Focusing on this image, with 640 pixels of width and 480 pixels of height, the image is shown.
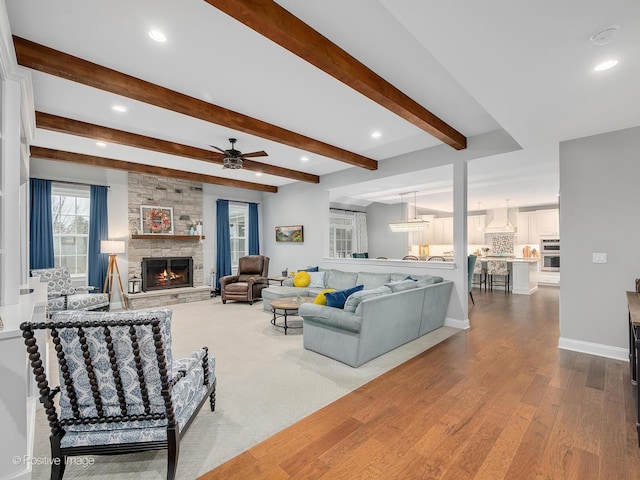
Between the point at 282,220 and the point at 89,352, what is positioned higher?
the point at 282,220

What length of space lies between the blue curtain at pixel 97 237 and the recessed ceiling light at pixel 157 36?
5.04 meters

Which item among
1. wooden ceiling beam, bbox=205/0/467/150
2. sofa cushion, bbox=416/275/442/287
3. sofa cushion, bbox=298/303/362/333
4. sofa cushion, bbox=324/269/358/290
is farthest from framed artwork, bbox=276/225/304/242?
wooden ceiling beam, bbox=205/0/467/150

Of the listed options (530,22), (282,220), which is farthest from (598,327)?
(282,220)

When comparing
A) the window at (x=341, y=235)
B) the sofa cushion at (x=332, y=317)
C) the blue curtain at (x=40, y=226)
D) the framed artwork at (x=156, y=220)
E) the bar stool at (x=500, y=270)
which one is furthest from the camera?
the window at (x=341, y=235)

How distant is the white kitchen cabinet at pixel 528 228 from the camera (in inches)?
379

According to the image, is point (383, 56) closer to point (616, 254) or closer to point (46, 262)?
point (616, 254)

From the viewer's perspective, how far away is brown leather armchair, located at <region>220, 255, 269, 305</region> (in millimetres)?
6586

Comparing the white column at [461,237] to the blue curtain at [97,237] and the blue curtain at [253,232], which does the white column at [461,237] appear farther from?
the blue curtain at [97,237]

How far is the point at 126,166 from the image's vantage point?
5848 mm

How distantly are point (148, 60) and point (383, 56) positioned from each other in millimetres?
2033

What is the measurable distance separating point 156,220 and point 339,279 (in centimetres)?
438

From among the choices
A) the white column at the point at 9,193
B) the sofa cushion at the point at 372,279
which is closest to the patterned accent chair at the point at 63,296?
the white column at the point at 9,193

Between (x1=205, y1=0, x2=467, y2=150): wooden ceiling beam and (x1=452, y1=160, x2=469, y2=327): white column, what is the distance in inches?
65.0

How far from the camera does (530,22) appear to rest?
6.03ft
